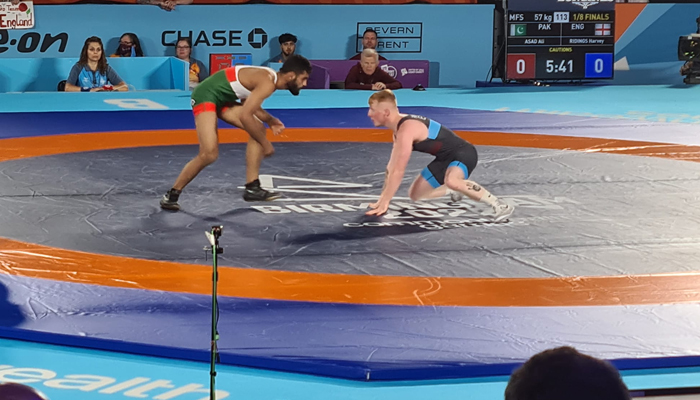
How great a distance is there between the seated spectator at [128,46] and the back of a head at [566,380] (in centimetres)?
1336

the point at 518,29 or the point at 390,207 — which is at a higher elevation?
the point at 518,29

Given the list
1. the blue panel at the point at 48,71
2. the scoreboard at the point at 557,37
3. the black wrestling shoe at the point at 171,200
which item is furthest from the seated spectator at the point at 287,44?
the black wrestling shoe at the point at 171,200

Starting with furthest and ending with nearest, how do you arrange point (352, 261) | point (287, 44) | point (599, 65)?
point (599, 65) → point (287, 44) → point (352, 261)

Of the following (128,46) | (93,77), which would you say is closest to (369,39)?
(128,46)

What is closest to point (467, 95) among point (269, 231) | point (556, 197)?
point (556, 197)

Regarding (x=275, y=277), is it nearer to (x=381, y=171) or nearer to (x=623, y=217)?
(x=623, y=217)

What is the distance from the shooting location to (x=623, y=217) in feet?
19.7

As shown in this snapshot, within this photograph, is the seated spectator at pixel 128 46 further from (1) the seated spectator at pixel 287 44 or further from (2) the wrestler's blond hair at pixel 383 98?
(2) the wrestler's blond hair at pixel 383 98

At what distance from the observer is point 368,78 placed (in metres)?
14.0

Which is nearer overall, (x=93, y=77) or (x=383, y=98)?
(x=383, y=98)

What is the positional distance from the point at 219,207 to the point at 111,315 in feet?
7.93

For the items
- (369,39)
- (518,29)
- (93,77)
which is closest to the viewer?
(93,77)

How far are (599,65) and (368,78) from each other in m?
3.92

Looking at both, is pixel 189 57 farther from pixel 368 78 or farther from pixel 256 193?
pixel 256 193
